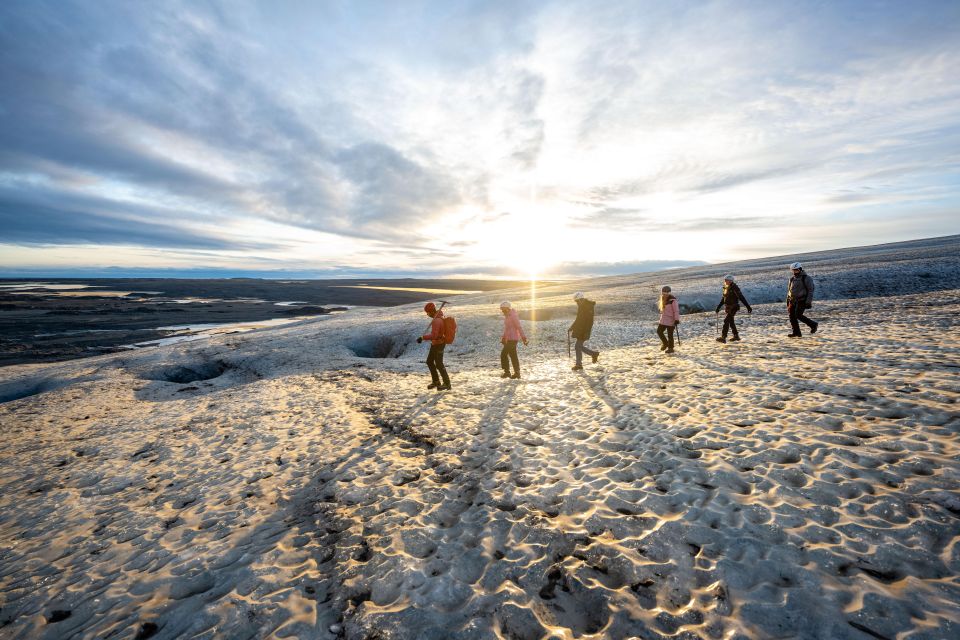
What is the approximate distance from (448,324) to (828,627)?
1198 centimetres

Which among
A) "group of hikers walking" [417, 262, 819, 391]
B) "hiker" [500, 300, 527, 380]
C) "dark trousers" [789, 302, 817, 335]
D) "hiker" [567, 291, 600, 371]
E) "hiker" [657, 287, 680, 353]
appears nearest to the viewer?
"group of hikers walking" [417, 262, 819, 391]

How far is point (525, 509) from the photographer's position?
676 cm

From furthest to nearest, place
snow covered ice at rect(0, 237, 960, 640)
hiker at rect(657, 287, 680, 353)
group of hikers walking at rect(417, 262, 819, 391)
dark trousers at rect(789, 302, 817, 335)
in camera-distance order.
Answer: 1. hiker at rect(657, 287, 680, 353)
2. dark trousers at rect(789, 302, 817, 335)
3. group of hikers walking at rect(417, 262, 819, 391)
4. snow covered ice at rect(0, 237, 960, 640)

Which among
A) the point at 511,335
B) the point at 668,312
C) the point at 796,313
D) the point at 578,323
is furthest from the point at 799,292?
the point at 511,335

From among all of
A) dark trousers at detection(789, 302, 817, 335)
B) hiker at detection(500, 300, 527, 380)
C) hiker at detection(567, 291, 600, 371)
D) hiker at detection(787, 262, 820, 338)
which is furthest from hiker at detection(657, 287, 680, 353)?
hiker at detection(500, 300, 527, 380)

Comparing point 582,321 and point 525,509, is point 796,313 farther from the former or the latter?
point 525,509

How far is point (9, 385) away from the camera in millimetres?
21047

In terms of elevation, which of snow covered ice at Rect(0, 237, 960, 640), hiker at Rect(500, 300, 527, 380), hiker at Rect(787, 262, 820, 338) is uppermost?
hiker at Rect(787, 262, 820, 338)

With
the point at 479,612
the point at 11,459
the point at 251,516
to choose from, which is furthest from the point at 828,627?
the point at 11,459

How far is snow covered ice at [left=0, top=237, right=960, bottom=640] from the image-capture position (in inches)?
184

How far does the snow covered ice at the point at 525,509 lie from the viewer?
4.66m

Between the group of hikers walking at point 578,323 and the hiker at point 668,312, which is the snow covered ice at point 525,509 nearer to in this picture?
the group of hikers walking at point 578,323

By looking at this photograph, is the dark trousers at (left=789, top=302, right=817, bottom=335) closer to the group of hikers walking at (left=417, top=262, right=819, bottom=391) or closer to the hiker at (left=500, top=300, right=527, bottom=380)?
the group of hikers walking at (left=417, top=262, right=819, bottom=391)

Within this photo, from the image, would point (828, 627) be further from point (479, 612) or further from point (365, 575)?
point (365, 575)
